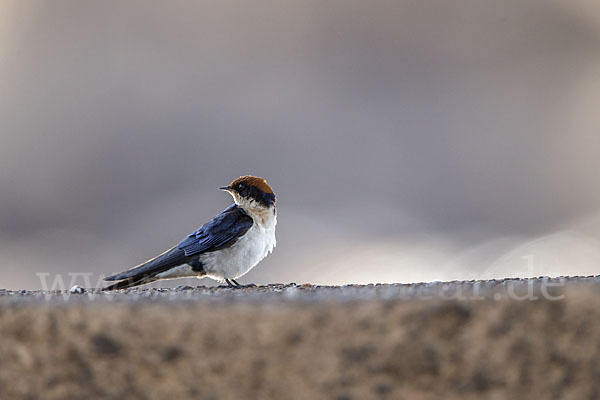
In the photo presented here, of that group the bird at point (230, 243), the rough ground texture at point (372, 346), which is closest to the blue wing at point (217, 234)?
the bird at point (230, 243)

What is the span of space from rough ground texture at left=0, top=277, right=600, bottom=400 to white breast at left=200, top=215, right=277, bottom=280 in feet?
6.26

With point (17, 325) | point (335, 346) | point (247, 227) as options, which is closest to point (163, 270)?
point (247, 227)

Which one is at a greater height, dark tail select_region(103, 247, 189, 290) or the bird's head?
the bird's head

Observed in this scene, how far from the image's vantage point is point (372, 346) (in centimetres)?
83

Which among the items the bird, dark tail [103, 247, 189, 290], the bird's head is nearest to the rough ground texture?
dark tail [103, 247, 189, 290]

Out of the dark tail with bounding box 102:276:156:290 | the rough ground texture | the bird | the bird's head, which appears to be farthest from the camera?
the bird's head

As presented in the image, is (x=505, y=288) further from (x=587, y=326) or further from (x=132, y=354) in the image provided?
(x=132, y=354)

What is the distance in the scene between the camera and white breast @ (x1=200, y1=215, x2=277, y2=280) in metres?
2.77

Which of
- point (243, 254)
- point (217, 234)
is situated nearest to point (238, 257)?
point (243, 254)

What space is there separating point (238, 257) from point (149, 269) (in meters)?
0.39

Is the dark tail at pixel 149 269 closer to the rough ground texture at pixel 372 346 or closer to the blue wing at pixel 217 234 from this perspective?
the blue wing at pixel 217 234

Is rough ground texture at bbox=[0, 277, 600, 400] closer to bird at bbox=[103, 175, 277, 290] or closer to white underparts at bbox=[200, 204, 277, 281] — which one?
bird at bbox=[103, 175, 277, 290]

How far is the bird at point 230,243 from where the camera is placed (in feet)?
8.81

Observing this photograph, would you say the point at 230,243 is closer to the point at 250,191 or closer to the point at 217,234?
the point at 217,234
